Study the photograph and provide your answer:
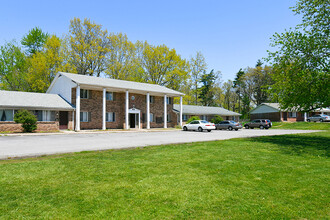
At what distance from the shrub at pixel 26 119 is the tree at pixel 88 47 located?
20.0 meters

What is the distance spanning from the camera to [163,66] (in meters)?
51.3

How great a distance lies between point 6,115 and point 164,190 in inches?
1085

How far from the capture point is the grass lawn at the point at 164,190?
392 centimetres

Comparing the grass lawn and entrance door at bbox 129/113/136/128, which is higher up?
entrance door at bbox 129/113/136/128

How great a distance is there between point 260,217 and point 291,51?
16.1m

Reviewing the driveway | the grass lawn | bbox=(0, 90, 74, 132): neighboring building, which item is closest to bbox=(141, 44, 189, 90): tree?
bbox=(0, 90, 74, 132): neighboring building

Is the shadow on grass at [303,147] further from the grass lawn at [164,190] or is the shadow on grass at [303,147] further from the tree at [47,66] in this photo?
the tree at [47,66]

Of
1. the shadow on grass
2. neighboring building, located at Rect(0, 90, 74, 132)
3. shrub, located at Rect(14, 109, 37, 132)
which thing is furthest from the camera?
neighboring building, located at Rect(0, 90, 74, 132)

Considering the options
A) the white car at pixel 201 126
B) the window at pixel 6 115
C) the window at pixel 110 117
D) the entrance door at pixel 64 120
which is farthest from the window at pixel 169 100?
the window at pixel 6 115

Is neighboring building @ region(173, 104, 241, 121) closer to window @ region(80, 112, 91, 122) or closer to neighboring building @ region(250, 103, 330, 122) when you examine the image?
neighboring building @ region(250, 103, 330, 122)

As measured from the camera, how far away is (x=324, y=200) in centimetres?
452

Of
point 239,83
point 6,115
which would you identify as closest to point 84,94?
point 6,115

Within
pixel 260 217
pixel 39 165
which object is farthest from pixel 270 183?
pixel 39 165

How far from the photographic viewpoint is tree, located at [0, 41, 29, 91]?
146 ft
